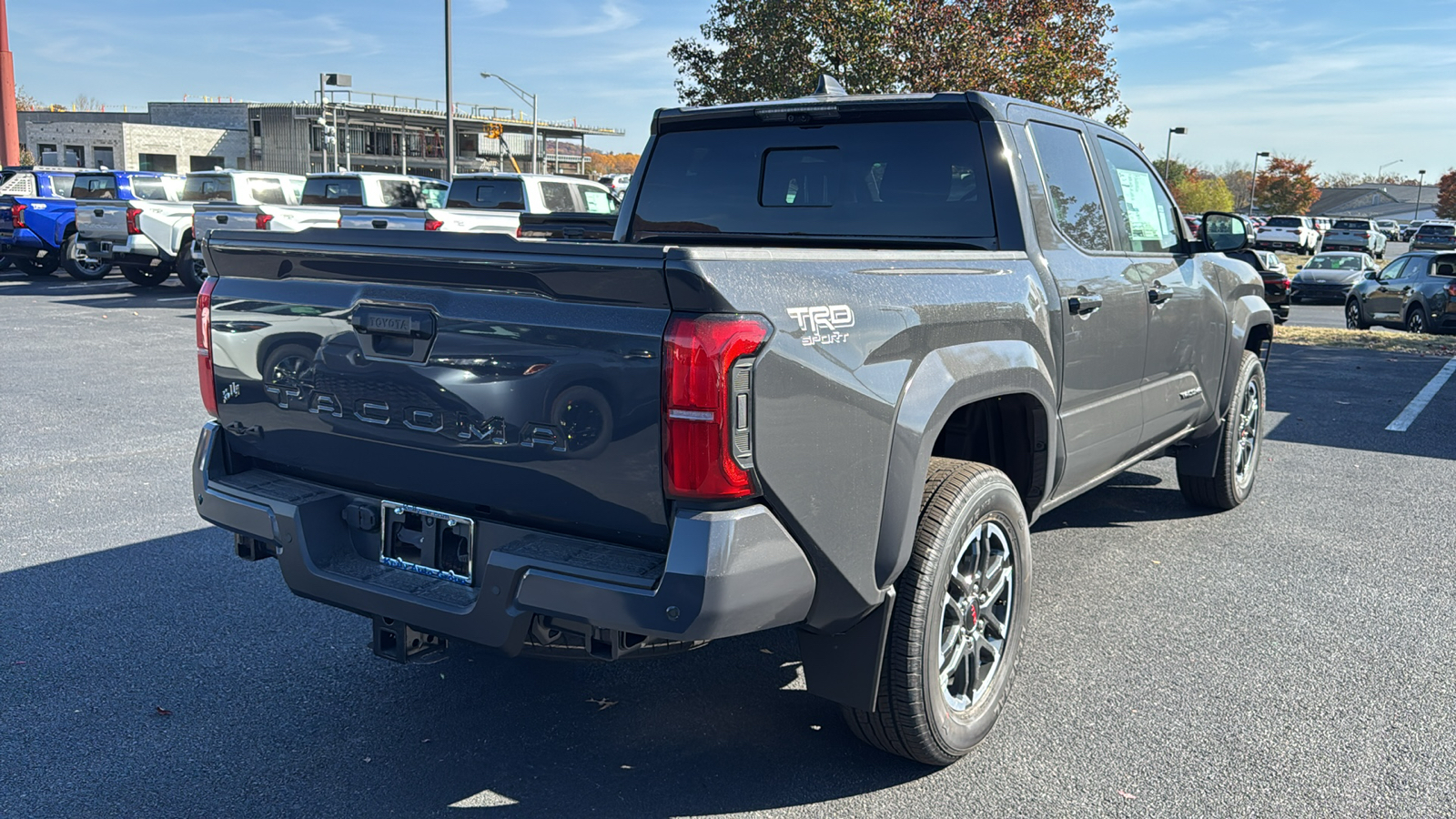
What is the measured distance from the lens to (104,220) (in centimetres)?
1750

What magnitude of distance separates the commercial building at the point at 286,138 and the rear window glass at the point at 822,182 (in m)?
70.5

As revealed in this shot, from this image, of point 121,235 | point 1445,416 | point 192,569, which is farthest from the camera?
point 121,235

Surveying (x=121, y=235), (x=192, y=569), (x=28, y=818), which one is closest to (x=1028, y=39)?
(x=121, y=235)

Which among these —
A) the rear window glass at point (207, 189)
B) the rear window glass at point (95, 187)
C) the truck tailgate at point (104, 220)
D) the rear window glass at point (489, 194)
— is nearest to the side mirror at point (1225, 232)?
the rear window glass at point (489, 194)

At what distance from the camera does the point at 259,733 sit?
3.54 m

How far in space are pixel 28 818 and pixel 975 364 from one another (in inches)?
116

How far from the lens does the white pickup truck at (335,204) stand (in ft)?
49.0

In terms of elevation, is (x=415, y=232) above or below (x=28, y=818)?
above

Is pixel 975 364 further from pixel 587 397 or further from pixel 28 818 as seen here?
pixel 28 818

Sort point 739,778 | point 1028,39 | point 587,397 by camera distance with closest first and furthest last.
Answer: point 587,397 < point 739,778 < point 1028,39

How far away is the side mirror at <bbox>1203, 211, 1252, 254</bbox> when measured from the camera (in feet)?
18.3

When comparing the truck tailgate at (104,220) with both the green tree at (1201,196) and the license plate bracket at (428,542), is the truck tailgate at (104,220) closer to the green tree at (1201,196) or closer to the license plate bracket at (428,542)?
the license plate bracket at (428,542)

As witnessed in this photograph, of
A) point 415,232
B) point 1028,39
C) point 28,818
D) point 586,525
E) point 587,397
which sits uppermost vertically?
point 1028,39

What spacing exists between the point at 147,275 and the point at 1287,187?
100377mm
